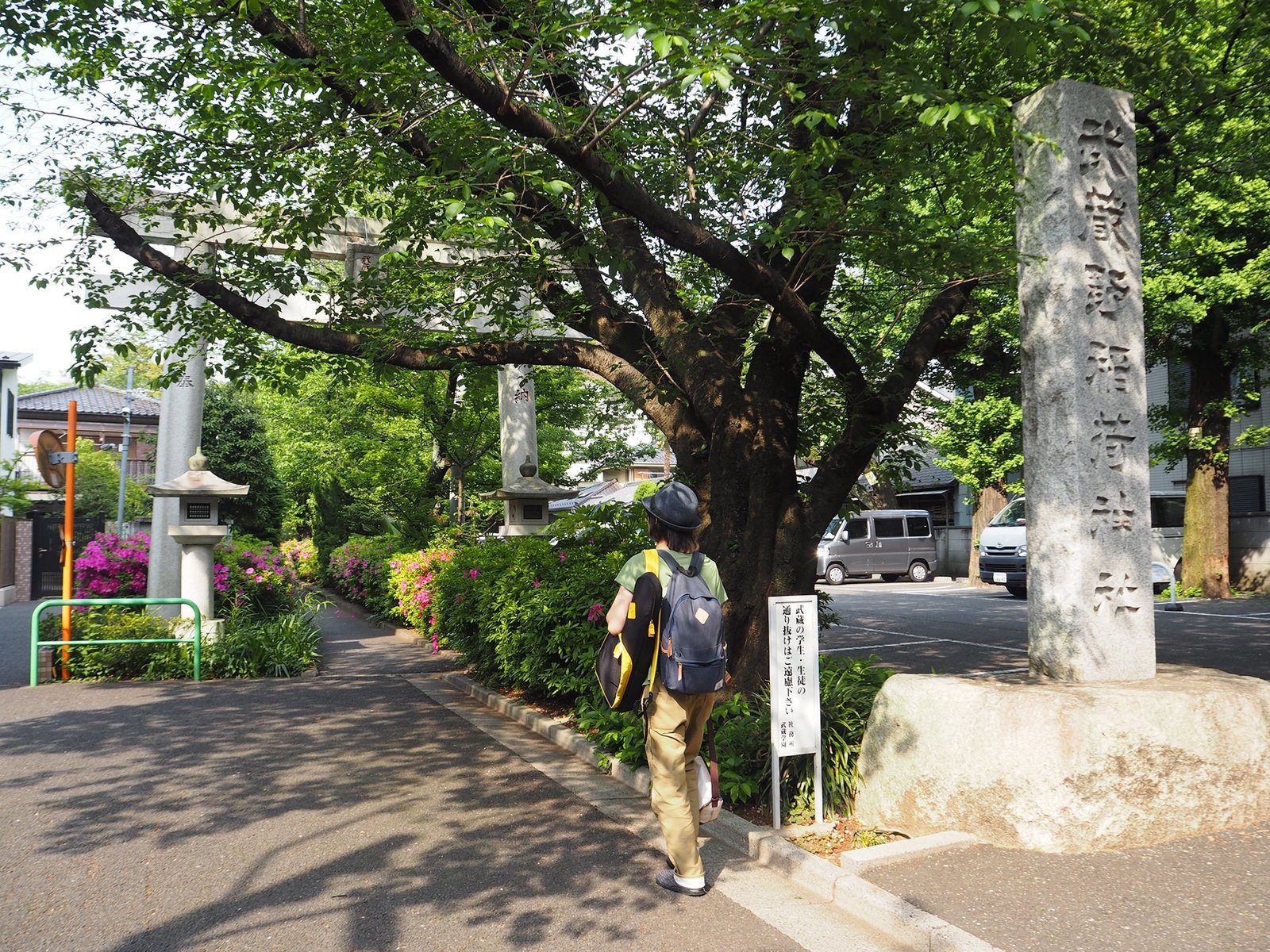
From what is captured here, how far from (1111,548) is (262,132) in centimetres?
738

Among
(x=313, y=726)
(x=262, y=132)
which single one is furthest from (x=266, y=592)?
(x=262, y=132)

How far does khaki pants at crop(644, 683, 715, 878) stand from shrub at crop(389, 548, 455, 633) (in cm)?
898

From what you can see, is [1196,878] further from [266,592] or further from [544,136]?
[266,592]

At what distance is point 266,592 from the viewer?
47.5 ft

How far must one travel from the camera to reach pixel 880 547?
3039 cm

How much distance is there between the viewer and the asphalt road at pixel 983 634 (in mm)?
11727

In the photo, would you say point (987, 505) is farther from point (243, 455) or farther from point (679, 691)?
point (679, 691)

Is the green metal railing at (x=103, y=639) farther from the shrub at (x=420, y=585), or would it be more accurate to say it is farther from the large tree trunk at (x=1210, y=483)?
the large tree trunk at (x=1210, y=483)

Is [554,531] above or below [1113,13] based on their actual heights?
below

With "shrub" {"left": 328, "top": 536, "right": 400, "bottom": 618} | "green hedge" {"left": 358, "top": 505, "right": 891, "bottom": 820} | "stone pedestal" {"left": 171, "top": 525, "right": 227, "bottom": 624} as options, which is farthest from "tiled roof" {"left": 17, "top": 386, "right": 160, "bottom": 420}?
"green hedge" {"left": 358, "top": 505, "right": 891, "bottom": 820}

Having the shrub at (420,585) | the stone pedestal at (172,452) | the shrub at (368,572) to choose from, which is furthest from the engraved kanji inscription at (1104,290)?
the shrub at (368,572)

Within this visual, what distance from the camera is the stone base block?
4641 mm

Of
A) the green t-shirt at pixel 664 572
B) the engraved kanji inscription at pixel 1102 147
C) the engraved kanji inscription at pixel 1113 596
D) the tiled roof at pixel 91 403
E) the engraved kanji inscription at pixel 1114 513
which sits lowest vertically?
the engraved kanji inscription at pixel 1113 596

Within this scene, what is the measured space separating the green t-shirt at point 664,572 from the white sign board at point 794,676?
25.3 inches
